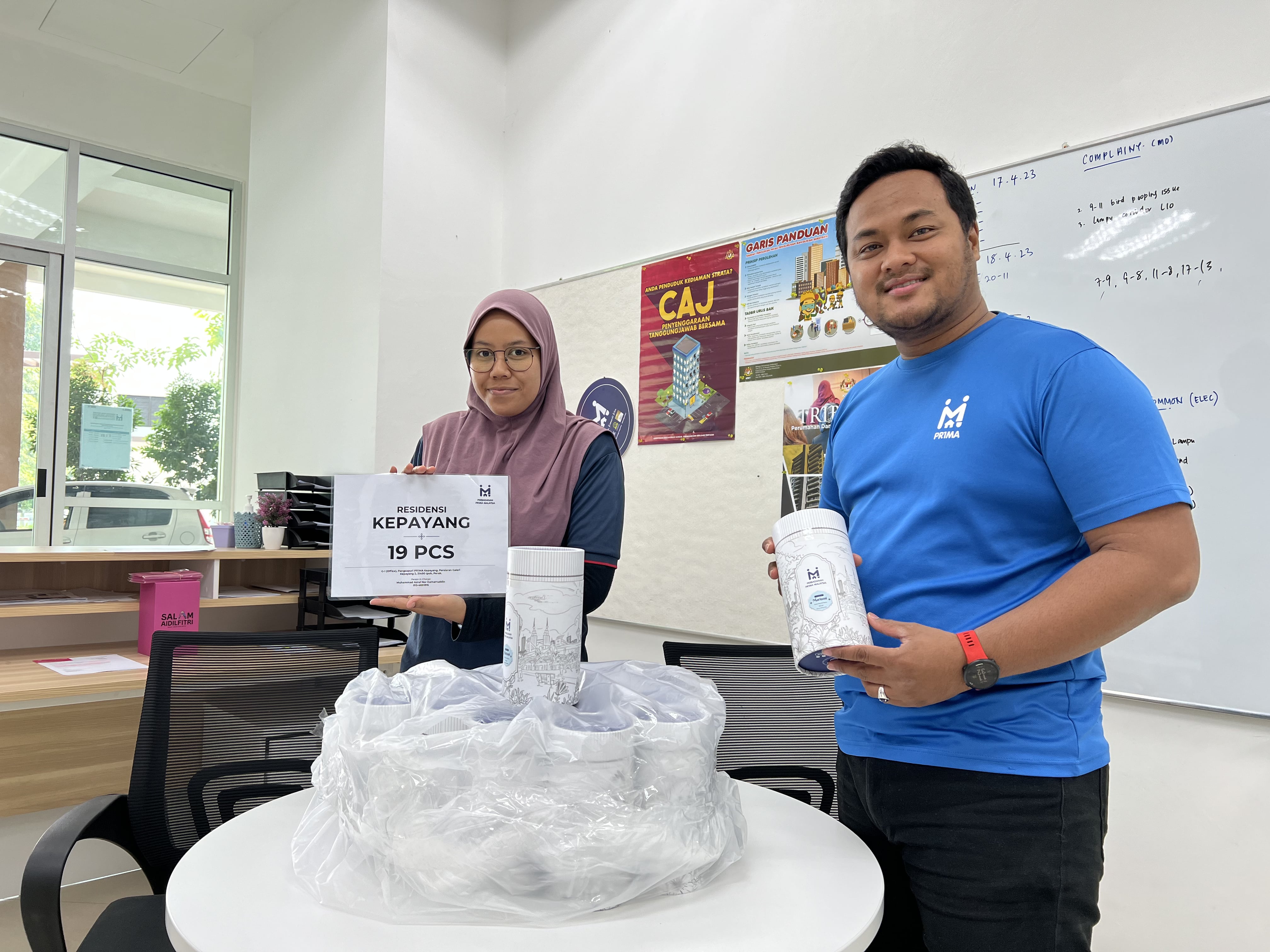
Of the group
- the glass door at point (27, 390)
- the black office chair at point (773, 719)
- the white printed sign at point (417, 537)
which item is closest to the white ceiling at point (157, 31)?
the glass door at point (27, 390)

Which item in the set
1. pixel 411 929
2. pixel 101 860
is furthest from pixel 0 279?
pixel 411 929

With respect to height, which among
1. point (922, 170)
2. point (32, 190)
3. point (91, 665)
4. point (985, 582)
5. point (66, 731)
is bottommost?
point (66, 731)

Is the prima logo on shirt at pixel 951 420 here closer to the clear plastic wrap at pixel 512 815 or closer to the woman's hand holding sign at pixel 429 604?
the clear plastic wrap at pixel 512 815

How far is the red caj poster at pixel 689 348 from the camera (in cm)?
283

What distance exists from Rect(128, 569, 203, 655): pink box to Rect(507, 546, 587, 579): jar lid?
1988 millimetres

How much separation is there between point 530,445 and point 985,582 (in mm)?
910

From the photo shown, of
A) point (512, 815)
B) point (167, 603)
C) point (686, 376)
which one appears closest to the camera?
point (512, 815)

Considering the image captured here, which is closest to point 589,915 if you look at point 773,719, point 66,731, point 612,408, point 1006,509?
point 1006,509

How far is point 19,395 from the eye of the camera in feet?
14.8

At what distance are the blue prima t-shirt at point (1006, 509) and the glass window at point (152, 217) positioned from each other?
5.32m

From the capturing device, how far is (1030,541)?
3.30 ft

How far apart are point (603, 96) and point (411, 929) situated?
3.30 m

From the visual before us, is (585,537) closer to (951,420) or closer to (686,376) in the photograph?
(951,420)

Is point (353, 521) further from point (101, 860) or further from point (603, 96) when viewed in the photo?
point (603, 96)
